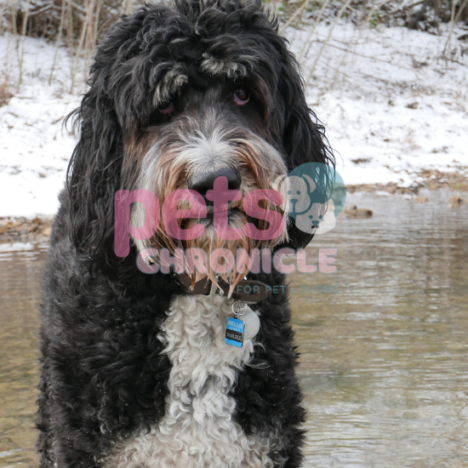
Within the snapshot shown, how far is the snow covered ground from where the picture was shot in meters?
11.6

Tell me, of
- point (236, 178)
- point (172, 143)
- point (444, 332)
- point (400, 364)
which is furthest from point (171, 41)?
point (444, 332)

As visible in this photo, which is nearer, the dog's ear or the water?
the dog's ear

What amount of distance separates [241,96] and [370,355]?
218cm

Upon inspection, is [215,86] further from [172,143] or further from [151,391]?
[151,391]

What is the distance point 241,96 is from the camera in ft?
9.19

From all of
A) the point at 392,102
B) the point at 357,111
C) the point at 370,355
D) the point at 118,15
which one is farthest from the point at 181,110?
the point at 392,102

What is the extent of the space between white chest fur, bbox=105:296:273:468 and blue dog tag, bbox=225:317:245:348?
0.23 ft

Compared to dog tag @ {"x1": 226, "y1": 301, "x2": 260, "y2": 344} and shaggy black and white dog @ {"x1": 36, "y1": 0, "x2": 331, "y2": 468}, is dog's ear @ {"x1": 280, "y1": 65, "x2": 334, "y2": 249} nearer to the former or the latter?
shaggy black and white dog @ {"x1": 36, "y1": 0, "x2": 331, "y2": 468}

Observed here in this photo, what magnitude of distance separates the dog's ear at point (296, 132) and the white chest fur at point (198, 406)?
0.56m

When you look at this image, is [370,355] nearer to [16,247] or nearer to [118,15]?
[16,247]

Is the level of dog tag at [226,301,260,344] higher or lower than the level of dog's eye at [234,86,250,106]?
lower

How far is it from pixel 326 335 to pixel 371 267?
75.9 inches

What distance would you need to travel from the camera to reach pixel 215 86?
Answer: 269 centimetres

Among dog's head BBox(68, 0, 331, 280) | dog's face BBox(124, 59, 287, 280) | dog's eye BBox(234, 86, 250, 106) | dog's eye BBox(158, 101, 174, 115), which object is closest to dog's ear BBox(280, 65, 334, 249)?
dog's head BBox(68, 0, 331, 280)
